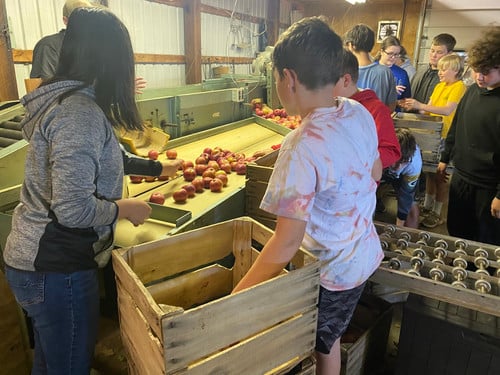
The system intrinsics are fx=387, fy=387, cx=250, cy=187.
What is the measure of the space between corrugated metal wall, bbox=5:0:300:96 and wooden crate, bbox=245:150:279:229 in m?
2.50

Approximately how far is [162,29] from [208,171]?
11.9 ft

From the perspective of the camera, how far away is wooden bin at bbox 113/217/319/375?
36.6 inches

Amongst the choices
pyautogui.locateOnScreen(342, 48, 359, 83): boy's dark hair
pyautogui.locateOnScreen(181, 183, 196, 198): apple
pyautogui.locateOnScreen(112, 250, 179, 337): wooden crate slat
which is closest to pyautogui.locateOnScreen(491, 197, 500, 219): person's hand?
pyautogui.locateOnScreen(342, 48, 359, 83): boy's dark hair

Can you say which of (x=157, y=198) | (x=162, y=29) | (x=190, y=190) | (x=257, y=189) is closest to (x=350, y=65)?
(x=257, y=189)

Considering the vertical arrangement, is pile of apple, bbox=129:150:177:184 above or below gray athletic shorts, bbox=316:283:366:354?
above

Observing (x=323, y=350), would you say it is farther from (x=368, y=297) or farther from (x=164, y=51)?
(x=164, y=51)

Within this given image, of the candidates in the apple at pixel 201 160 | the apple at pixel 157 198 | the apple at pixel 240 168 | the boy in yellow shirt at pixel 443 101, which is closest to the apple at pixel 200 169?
the apple at pixel 201 160

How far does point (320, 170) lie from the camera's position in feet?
3.41

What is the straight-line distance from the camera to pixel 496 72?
2000 millimetres

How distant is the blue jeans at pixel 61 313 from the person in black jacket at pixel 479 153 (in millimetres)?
1953

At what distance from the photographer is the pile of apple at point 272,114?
3.97 m

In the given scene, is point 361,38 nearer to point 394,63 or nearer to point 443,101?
point 443,101

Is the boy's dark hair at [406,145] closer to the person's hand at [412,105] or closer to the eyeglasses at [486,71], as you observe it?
the eyeglasses at [486,71]

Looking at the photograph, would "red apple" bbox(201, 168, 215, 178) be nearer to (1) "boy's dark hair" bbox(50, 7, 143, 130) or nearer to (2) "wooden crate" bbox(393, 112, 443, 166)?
(1) "boy's dark hair" bbox(50, 7, 143, 130)
